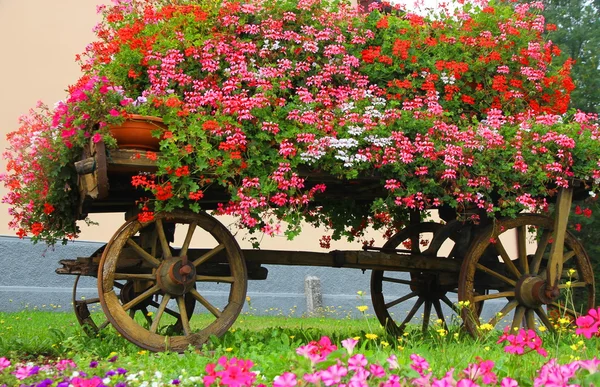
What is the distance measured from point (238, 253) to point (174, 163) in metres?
0.80

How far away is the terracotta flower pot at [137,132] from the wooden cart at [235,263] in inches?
3.4

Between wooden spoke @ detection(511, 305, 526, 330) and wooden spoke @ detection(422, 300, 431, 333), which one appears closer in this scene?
wooden spoke @ detection(511, 305, 526, 330)

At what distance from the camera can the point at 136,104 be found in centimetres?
476

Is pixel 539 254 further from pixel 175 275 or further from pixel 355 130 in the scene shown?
pixel 175 275

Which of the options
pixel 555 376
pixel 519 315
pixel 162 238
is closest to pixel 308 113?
pixel 162 238

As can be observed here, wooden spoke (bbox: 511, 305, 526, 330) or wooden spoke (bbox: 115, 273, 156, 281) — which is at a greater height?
wooden spoke (bbox: 115, 273, 156, 281)

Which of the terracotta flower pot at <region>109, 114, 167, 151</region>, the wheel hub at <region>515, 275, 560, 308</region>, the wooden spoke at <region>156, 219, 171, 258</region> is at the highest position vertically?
the terracotta flower pot at <region>109, 114, 167, 151</region>

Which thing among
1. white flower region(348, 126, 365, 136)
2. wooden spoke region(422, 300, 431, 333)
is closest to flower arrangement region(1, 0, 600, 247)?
white flower region(348, 126, 365, 136)

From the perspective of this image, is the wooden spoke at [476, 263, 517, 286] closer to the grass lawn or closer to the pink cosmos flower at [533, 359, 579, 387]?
the grass lawn

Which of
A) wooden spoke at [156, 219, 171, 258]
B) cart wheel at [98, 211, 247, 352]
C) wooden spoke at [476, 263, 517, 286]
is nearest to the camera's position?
cart wheel at [98, 211, 247, 352]

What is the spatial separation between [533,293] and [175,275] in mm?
2557

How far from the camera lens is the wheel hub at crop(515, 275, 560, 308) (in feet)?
18.1

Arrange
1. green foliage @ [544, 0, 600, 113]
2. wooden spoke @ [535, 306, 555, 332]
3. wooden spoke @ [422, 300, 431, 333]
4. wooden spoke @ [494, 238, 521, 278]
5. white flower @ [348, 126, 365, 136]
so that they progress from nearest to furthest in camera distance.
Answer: white flower @ [348, 126, 365, 136]
wooden spoke @ [494, 238, 521, 278]
wooden spoke @ [535, 306, 555, 332]
wooden spoke @ [422, 300, 431, 333]
green foliage @ [544, 0, 600, 113]

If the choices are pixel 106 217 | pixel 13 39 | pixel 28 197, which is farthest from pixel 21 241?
pixel 28 197
